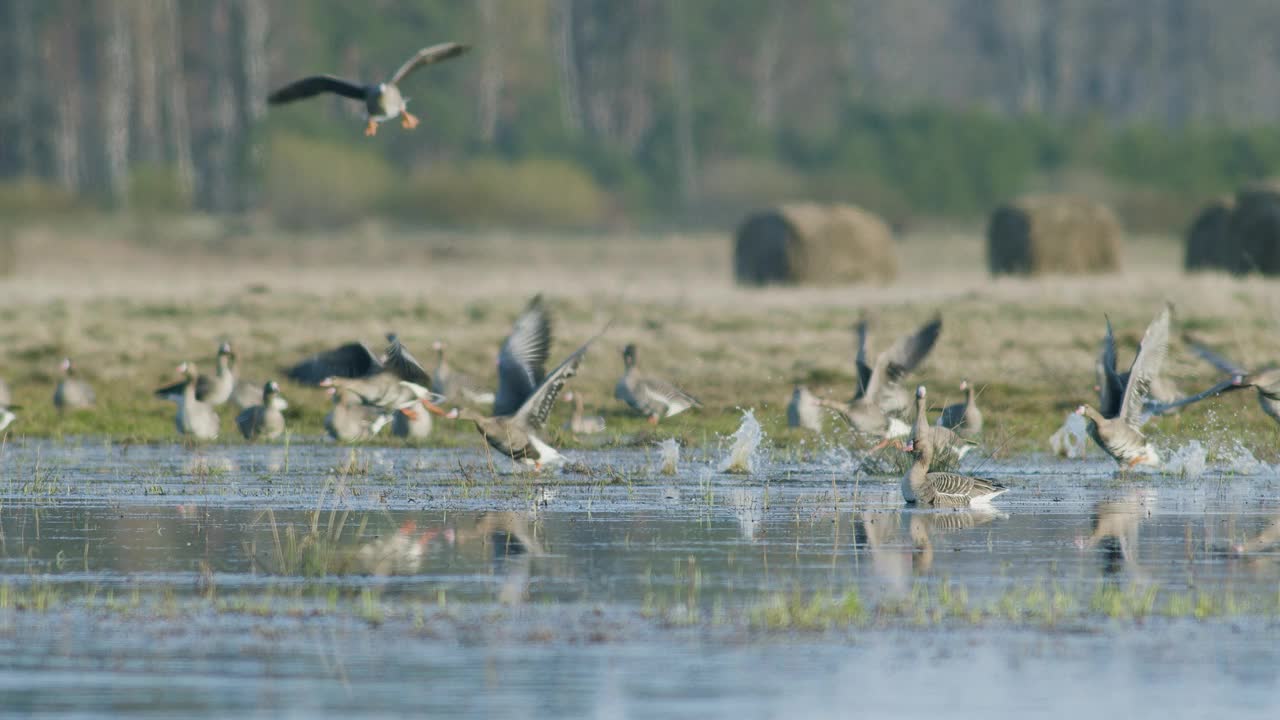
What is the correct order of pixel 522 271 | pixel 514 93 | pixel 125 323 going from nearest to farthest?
pixel 125 323, pixel 522 271, pixel 514 93

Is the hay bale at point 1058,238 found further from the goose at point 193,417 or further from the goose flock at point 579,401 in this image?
the goose at point 193,417

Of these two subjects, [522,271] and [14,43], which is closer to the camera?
[522,271]

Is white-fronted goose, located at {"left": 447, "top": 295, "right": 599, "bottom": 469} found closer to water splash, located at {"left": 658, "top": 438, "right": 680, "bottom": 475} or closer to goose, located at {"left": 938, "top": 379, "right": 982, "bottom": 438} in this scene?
water splash, located at {"left": 658, "top": 438, "right": 680, "bottom": 475}

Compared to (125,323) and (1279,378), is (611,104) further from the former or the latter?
(1279,378)

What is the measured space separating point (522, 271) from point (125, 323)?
17444 mm

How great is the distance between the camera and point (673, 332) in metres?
29.2

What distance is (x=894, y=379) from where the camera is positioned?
64.1 feet

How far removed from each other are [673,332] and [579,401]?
7489 millimetres

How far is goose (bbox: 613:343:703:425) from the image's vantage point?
22406 millimetres

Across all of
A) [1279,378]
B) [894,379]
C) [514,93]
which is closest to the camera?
[1279,378]

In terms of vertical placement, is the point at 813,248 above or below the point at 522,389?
above

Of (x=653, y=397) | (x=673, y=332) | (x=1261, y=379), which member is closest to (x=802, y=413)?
(x=653, y=397)

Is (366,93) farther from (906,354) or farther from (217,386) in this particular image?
(217,386)

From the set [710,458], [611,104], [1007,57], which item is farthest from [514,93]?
Result: [710,458]
